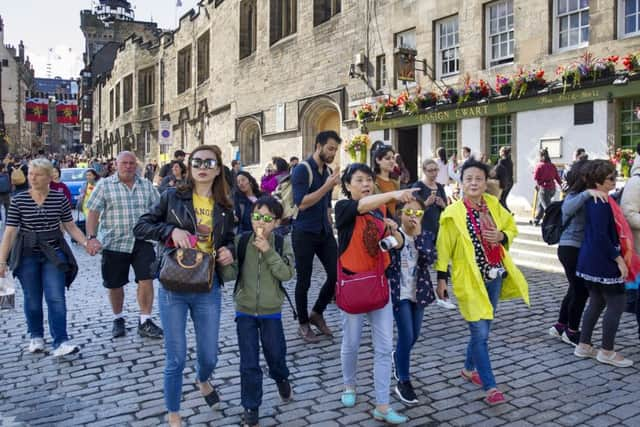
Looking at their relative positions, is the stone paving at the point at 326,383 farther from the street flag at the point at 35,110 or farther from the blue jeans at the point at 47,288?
the street flag at the point at 35,110

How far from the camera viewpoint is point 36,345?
5.36 m

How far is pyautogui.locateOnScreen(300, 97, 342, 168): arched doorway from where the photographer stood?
21.4 meters

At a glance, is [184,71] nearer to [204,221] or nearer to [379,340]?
[204,221]

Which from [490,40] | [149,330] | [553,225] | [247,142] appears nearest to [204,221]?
[149,330]

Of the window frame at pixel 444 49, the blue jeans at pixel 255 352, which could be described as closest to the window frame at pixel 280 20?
the window frame at pixel 444 49

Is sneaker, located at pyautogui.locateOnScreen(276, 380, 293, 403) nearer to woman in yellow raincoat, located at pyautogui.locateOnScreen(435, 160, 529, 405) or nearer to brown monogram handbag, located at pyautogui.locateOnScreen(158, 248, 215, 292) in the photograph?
brown monogram handbag, located at pyautogui.locateOnScreen(158, 248, 215, 292)

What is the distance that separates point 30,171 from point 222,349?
92.6 inches

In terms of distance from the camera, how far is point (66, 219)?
546 centimetres

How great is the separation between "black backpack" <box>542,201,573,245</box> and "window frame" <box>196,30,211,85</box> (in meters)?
30.4

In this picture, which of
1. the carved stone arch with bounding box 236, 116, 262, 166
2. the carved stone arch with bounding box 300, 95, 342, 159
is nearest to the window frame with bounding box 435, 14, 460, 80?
the carved stone arch with bounding box 300, 95, 342, 159

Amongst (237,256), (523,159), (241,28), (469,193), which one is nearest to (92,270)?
(237,256)

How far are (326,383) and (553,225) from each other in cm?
262

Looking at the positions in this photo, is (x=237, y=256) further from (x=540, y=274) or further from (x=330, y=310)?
(x=540, y=274)

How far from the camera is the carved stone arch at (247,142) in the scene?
90.1 feet
